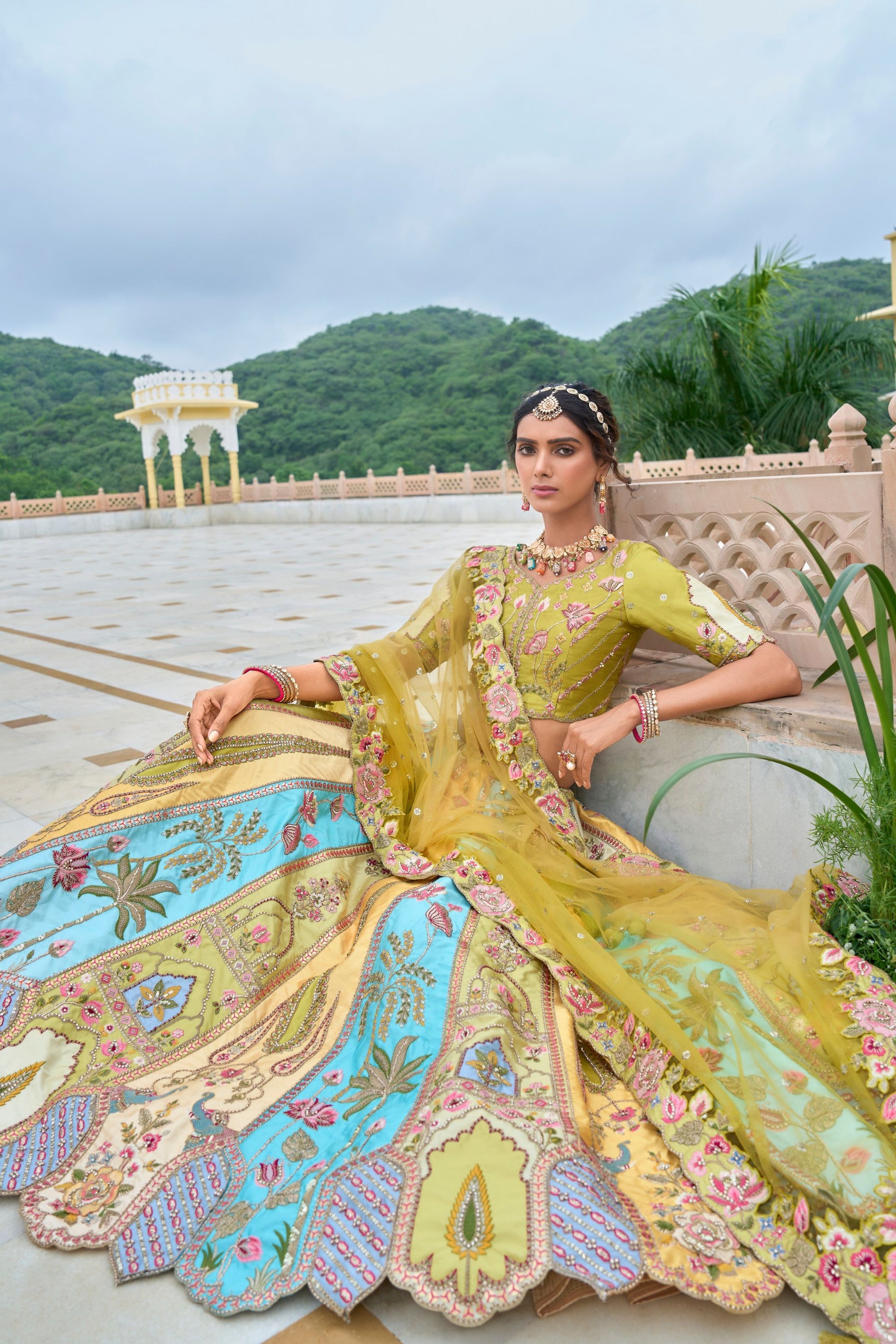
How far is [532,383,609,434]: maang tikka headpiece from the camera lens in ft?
6.09

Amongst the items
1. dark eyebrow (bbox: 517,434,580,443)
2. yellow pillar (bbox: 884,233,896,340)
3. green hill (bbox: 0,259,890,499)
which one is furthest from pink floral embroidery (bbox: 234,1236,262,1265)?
green hill (bbox: 0,259,890,499)

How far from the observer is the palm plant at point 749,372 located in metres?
8.11

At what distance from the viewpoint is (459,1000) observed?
1.40 metres

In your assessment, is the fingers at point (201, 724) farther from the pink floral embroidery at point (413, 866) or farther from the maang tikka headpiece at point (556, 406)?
the maang tikka headpiece at point (556, 406)

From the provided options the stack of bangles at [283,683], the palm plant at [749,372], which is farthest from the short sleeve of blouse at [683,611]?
the palm plant at [749,372]

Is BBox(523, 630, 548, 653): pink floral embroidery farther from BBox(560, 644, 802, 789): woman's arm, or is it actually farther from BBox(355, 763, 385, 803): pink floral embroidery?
BBox(355, 763, 385, 803): pink floral embroidery

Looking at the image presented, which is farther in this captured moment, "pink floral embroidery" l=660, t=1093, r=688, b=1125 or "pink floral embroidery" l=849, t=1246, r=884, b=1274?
"pink floral embroidery" l=660, t=1093, r=688, b=1125

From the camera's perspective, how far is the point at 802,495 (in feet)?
6.70

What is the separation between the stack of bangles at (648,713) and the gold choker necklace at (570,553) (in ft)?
1.00

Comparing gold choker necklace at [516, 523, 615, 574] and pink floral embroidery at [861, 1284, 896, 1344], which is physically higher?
gold choker necklace at [516, 523, 615, 574]

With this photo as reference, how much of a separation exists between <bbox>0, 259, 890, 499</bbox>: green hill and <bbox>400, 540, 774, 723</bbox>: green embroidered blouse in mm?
24299

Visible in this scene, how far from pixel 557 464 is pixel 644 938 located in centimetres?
84

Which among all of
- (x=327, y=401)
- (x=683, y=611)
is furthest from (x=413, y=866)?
(x=327, y=401)

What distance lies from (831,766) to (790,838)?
0.17 meters
